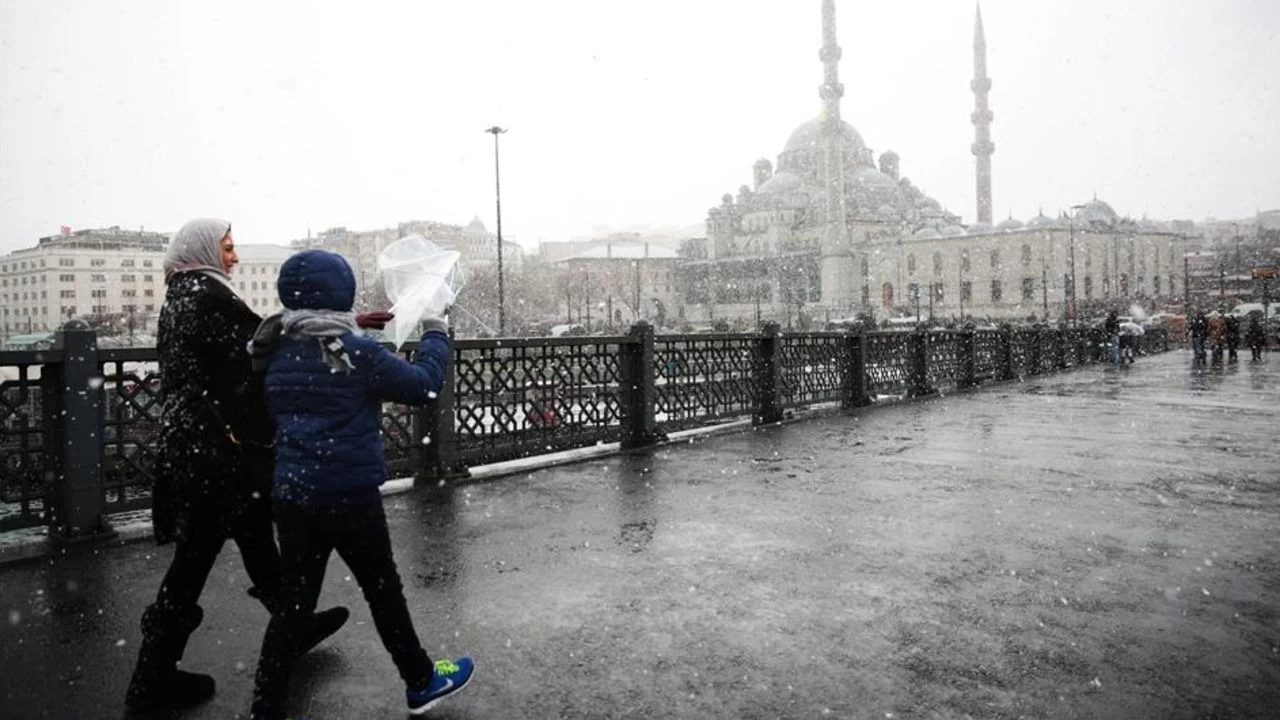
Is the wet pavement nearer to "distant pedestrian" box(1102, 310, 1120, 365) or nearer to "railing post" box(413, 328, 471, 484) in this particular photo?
"railing post" box(413, 328, 471, 484)

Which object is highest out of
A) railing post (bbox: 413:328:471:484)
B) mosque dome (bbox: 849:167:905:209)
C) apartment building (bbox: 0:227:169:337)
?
mosque dome (bbox: 849:167:905:209)

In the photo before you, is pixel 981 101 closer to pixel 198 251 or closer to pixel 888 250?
pixel 888 250

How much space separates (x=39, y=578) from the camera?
4867mm

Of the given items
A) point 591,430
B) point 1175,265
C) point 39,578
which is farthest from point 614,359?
point 1175,265

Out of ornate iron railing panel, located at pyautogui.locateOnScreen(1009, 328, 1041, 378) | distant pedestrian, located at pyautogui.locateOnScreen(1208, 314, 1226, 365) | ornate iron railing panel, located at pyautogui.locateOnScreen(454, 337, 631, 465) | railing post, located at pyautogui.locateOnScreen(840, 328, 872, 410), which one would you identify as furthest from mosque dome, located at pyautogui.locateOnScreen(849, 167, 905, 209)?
ornate iron railing panel, located at pyautogui.locateOnScreen(454, 337, 631, 465)

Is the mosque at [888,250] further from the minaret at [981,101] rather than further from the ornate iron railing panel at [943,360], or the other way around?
the ornate iron railing panel at [943,360]

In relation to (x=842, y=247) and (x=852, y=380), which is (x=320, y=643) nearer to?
(x=852, y=380)

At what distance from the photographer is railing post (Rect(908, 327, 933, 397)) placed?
1673 cm

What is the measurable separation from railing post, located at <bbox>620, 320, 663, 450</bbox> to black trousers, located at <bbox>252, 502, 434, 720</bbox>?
6.55m

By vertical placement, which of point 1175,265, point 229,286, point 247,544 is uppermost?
point 1175,265

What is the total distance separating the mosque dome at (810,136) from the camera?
10062 centimetres

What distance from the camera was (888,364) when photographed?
15875 mm

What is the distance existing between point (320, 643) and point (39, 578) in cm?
227

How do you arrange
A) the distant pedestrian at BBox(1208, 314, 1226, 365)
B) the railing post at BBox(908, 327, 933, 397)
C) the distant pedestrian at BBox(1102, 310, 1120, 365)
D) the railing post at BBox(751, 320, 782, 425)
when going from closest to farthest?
the railing post at BBox(751, 320, 782, 425) < the railing post at BBox(908, 327, 933, 397) < the distant pedestrian at BBox(1102, 310, 1120, 365) < the distant pedestrian at BBox(1208, 314, 1226, 365)
